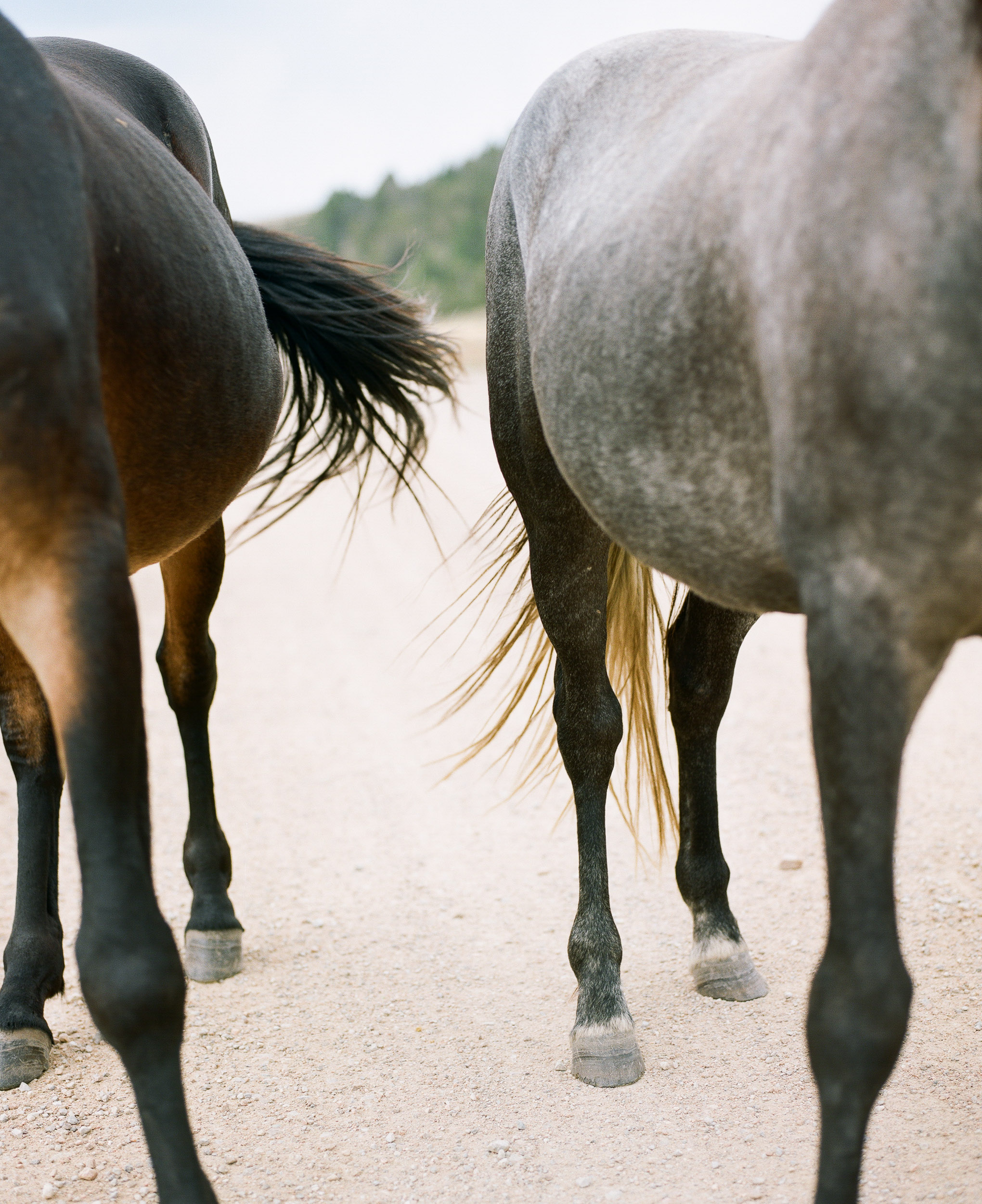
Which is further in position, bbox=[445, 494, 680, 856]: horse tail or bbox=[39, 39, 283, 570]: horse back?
bbox=[445, 494, 680, 856]: horse tail

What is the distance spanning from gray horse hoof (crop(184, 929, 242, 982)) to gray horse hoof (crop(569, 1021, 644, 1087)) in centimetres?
108

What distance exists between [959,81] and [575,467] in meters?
0.89

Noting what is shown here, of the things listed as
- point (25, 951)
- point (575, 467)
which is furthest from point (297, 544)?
point (575, 467)

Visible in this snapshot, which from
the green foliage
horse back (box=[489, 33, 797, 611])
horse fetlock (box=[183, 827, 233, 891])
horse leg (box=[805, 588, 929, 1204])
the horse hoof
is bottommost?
the green foliage

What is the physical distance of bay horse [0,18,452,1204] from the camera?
4.94ft

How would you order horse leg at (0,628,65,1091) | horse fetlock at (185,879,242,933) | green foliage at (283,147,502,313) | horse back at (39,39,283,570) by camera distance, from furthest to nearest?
1. green foliage at (283,147,502,313)
2. horse fetlock at (185,879,242,933)
3. horse leg at (0,628,65,1091)
4. horse back at (39,39,283,570)

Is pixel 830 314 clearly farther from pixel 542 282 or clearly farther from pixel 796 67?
pixel 542 282

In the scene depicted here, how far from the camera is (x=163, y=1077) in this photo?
157cm

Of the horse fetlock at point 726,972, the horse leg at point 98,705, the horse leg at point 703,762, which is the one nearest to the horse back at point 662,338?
the horse leg at point 98,705

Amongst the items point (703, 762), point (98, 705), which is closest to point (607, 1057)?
point (703, 762)

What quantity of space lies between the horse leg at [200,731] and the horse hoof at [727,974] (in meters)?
1.29

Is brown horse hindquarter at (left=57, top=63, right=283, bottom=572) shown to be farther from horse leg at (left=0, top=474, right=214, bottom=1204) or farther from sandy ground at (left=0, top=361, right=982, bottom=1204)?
sandy ground at (left=0, top=361, right=982, bottom=1204)

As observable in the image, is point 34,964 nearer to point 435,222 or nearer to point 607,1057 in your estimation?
point 607,1057

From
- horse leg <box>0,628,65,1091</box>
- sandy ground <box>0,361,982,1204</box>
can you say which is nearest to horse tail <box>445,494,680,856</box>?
sandy ground <box>0,361,982,1204</box>
